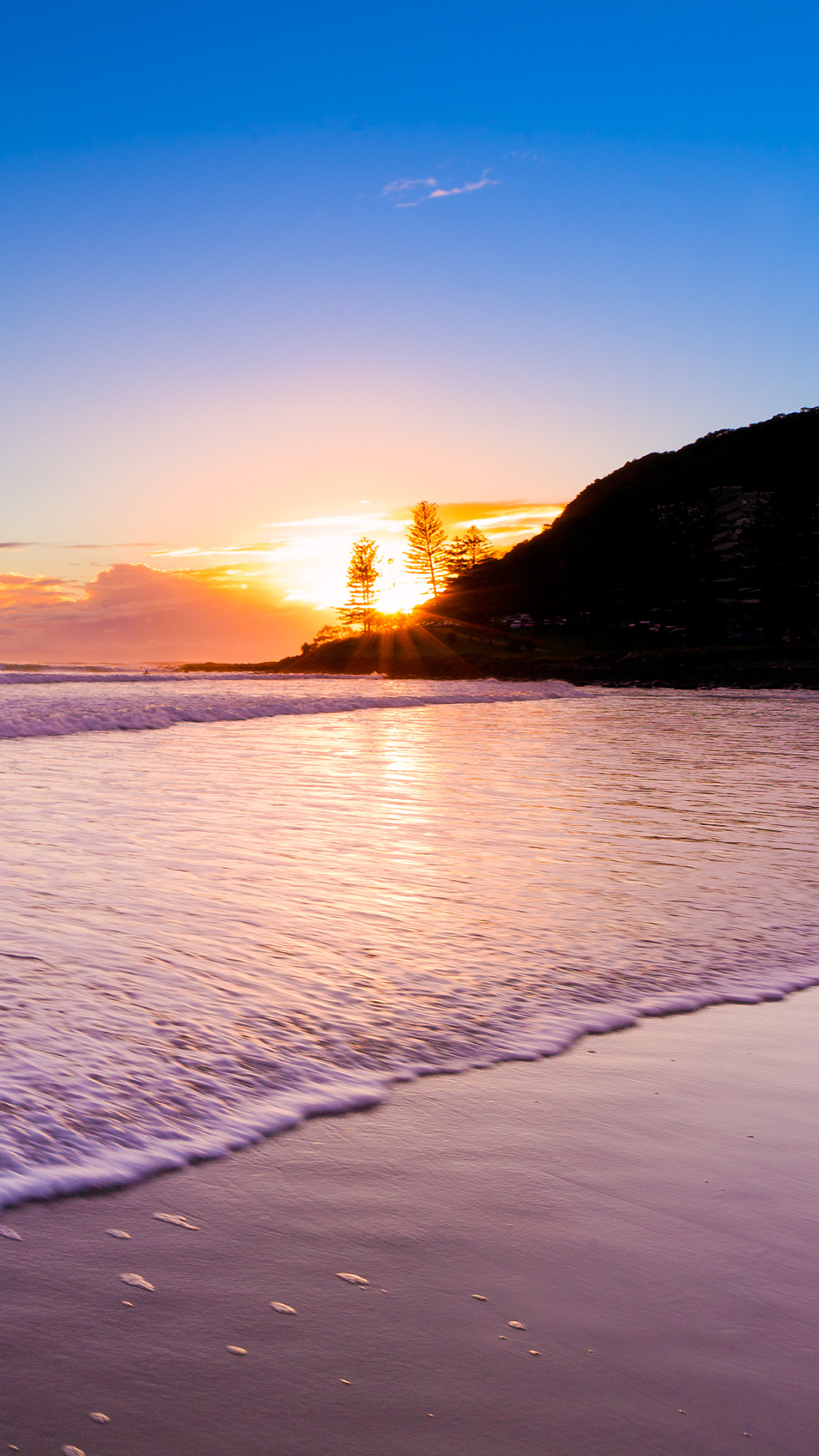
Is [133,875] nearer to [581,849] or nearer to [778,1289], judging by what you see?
[581,849]

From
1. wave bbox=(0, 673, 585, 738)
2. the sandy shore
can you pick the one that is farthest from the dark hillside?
the sandy shore

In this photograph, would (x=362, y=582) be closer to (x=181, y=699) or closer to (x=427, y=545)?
(x=427, y=545)

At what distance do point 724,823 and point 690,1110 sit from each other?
5.18 metres

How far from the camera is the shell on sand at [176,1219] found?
7.45ft

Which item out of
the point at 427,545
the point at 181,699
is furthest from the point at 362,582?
the point at 181,699

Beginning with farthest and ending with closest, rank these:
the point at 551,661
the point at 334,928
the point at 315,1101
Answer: the point at 551,661 < the point at 334,928 < the point at 315,1101

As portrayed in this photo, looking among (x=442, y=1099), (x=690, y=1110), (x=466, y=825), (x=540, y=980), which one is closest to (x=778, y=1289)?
(x=690, y=1110)

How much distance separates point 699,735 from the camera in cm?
1678

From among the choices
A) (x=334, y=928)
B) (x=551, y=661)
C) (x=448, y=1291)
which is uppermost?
(x=551, y=661)

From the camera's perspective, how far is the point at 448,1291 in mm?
2066

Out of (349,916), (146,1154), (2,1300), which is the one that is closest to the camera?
Answer: (2,1300)

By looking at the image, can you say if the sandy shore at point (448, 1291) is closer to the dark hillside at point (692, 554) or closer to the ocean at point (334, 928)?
the ocean at point (334, 928)

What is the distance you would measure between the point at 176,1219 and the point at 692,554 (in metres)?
84.7

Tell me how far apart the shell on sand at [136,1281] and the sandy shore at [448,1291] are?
20mm
